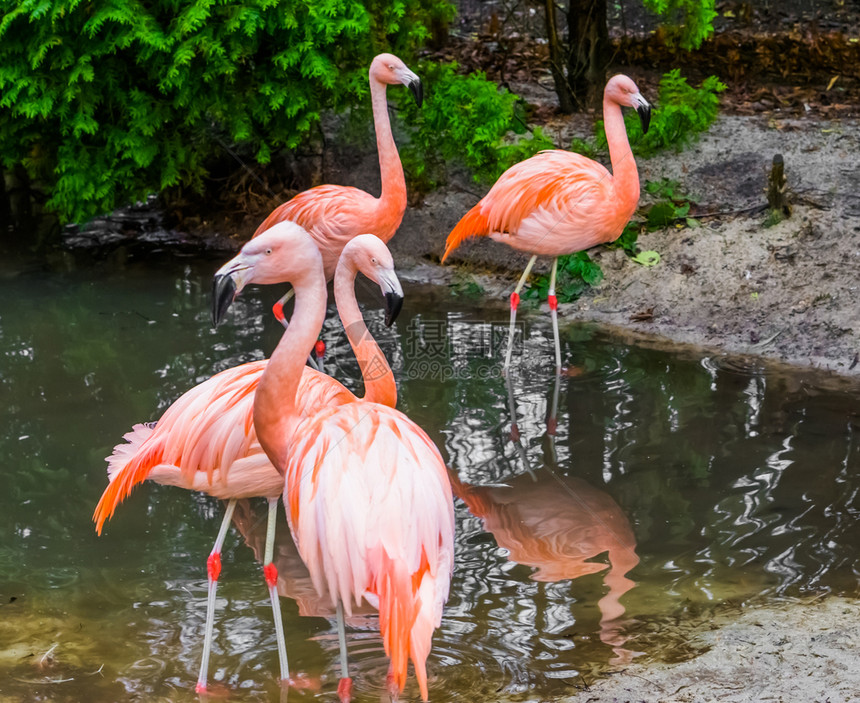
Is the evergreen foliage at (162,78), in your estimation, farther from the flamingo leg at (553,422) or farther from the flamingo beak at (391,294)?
the flamingo beak at (391,294)

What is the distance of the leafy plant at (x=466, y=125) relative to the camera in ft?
22.6

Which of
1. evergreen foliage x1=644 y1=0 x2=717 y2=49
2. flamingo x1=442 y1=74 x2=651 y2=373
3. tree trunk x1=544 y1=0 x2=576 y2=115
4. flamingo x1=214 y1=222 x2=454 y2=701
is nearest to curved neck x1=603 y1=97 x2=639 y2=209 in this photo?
flamingo x1=442 y1=74 x2=651 y2=373

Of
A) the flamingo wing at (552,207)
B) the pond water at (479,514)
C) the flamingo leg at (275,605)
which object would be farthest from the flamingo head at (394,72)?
the flamingo leg at (275,605)

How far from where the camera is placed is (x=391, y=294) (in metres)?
3.14

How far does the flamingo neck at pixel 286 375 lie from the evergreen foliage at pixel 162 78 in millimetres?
3900

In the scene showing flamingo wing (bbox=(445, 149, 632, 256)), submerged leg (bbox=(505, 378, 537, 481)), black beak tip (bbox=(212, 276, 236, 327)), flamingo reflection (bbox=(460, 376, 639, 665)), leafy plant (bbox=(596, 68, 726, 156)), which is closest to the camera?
black beak tip (bbox=(212, 276, 236, 327))

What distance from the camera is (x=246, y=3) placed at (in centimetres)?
650

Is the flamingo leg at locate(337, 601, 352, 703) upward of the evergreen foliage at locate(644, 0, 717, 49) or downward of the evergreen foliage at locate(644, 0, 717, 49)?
downward

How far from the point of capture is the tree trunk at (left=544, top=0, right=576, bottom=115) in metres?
7.79

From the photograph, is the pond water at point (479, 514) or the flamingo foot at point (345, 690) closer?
the flamingo foot at point (345, 690)

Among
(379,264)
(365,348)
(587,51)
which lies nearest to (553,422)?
(365,348)

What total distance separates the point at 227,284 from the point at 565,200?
2.89 meters

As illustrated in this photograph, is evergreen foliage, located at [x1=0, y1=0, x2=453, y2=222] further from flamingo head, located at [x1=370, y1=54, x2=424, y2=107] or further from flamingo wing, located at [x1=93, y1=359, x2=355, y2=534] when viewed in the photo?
A: flamingo wing, located at [x1=93, y1=359, x2=355, y2=534]

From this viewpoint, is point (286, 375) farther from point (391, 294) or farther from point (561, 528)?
point (561, 528)
